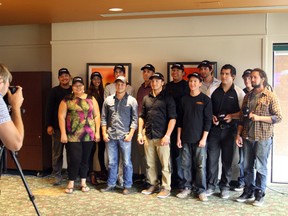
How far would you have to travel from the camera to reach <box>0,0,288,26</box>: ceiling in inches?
169

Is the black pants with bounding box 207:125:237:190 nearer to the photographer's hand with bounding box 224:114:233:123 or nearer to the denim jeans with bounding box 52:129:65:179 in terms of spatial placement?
the photographer's hand with bounding box 224:114:233:123

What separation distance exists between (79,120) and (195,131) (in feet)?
4.74

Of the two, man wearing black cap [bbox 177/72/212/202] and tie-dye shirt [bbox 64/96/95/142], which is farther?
tie-dye shirt [bbox 64/96/95/142]

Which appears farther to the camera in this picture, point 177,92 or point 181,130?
point 177,92

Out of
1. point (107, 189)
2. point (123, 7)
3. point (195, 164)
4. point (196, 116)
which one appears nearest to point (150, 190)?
point (107, 189)

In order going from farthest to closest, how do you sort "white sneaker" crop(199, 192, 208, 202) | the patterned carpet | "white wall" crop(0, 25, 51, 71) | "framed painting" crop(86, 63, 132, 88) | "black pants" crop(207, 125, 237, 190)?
1. "white wall" crop(0, 25, 51, 71)
2. "framed painting" crop(86, 63, 132, 88)
3. "black pants" crop(207, 125, 237, 190)
4. "white sneaker" crop(199, 192, 208, 202)
5. the patterned carpet

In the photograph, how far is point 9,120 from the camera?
1915mm

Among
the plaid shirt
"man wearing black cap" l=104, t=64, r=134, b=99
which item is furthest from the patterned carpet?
"man wearing black cap" l=104, t=64, r=134, b=99

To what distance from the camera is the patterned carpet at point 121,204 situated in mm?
4039

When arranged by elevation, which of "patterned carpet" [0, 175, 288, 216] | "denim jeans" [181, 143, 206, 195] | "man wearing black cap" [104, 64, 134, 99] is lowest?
"patterned carpet" [0, 175, 288, 216]

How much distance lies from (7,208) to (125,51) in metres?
2.70

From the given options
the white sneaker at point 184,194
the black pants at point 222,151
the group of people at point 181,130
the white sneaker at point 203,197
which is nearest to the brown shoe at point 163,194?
the group of people at point 181,130

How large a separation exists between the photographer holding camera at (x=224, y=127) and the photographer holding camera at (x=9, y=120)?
8.98 ft

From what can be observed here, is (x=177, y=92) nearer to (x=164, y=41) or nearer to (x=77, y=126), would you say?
(x=164, y=41)
